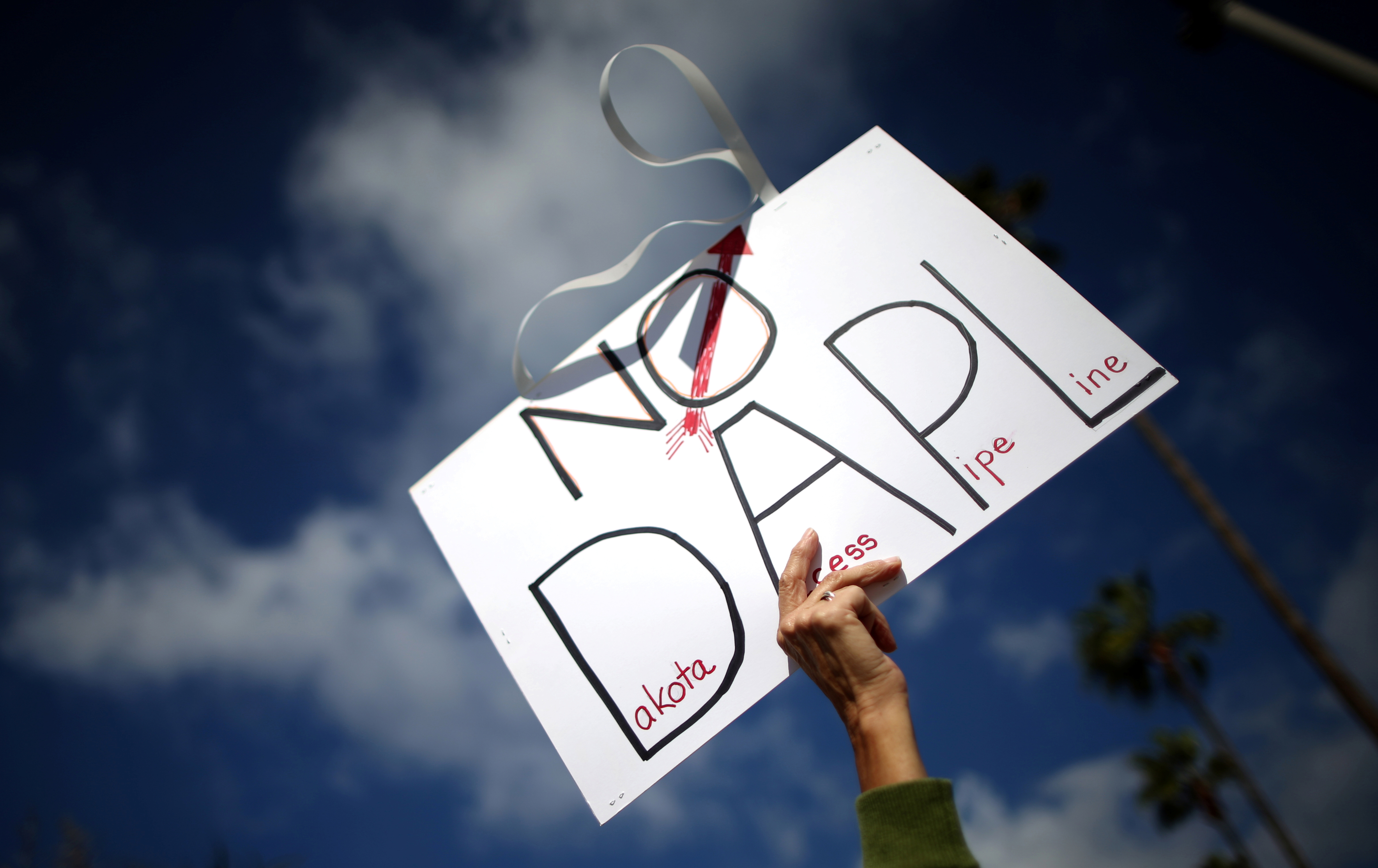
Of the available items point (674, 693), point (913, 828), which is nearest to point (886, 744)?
point (913, 828)

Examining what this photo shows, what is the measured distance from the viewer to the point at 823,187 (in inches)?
67.2

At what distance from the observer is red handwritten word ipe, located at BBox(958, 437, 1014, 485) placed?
1.31 m

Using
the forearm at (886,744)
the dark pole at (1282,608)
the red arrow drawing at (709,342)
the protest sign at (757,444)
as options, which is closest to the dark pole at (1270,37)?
the protest sign at (757,444)

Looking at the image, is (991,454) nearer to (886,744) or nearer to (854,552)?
(854,552)

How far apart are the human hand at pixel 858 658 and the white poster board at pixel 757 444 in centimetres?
6

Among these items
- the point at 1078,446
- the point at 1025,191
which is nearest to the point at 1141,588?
the point at 1025,191

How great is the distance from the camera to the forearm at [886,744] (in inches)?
42.4

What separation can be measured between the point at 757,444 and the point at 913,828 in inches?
31.8

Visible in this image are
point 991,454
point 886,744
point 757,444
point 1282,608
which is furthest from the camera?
point 1282,608

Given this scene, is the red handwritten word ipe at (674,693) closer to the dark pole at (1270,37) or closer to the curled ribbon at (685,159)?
the curled ribbon at (685,159)

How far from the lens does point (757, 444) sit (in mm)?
1506

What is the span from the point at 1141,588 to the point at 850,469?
19.8 m

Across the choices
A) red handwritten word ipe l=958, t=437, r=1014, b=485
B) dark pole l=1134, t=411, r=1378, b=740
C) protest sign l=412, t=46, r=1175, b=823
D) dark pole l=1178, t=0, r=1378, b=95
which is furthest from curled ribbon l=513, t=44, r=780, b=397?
dark pole l=1134, t=411, r=1378, b=740

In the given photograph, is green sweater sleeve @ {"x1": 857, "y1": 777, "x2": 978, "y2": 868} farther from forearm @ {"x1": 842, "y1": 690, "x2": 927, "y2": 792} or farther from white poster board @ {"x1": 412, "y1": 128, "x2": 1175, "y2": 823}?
white poster board @ {"x1": 412, "y1": 128, "x2": 1175, "y2": 823}
